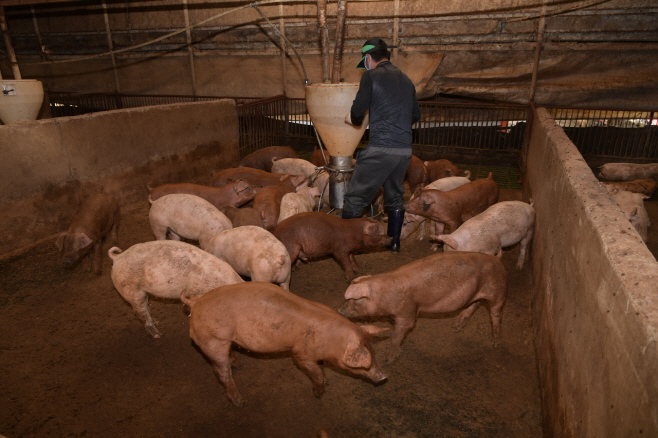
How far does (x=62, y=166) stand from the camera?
239 inches

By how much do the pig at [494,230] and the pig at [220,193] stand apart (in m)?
2.53

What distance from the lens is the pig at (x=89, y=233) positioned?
4.72 metres

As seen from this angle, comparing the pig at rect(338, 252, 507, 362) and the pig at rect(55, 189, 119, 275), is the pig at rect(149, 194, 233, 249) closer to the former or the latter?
the pig at rect(55, 189, 119, 275)

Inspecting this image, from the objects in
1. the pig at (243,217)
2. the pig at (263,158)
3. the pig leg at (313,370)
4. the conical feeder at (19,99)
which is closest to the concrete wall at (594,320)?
the pig leg at (313,370)

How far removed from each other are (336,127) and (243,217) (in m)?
1.68

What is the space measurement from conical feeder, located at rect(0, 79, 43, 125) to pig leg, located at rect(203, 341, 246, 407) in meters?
6.21

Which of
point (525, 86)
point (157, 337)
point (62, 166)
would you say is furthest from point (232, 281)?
point (525, 86)

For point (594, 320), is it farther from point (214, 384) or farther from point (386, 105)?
point (386, 105)

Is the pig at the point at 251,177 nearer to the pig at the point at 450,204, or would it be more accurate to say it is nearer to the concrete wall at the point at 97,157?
the concrete wall at the point at 97,157

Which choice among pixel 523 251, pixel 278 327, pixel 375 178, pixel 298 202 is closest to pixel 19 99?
pixel 298 202

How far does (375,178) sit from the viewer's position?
5129 mm

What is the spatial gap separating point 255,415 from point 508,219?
3250 millimetres

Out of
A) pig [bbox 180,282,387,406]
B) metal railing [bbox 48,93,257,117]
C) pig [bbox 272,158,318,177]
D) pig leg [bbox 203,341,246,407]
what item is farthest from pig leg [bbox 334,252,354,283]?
metal railing [bbox 48,93,257,117]

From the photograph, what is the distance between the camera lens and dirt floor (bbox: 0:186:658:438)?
3.05 metres
